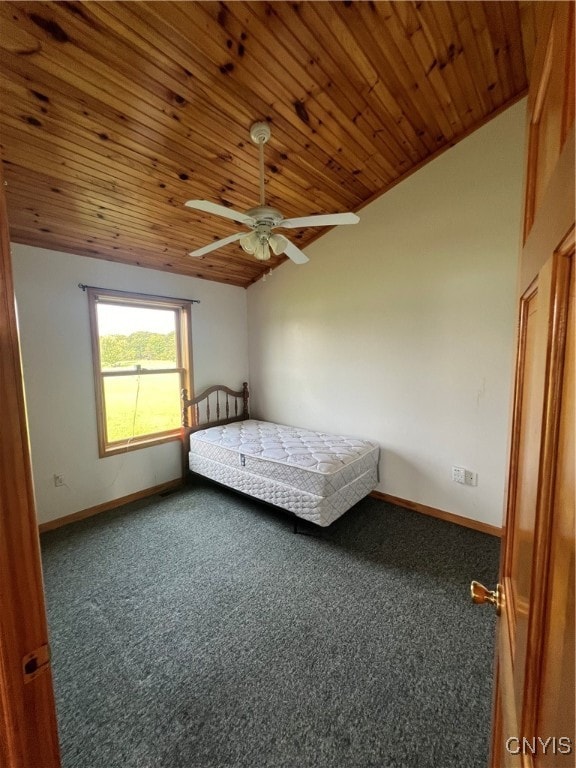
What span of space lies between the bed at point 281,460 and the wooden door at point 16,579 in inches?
77.5

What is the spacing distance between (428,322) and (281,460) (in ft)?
5.84

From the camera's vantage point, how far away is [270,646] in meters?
1.63

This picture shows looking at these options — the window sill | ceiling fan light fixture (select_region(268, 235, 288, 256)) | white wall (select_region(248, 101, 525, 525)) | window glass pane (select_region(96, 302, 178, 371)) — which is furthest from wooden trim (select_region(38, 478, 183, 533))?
ceiling fan light fixture (select_region(268, 235, 288, 256))

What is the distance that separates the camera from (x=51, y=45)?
1429 mm

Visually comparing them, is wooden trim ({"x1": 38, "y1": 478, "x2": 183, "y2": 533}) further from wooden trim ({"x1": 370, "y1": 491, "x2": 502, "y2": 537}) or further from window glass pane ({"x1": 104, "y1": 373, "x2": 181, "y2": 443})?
wooden trim ({"x1": 370, "y1": 491, "x2": 502, "y2": 537})

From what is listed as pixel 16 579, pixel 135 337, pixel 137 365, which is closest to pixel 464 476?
pixel 16 579

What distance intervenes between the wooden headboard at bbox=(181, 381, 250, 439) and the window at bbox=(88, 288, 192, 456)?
128 mm

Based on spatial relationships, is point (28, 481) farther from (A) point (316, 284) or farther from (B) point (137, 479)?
(A) point (316, 284)

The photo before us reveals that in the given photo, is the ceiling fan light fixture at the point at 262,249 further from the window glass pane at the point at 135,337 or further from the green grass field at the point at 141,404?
the green grass field at the point at 141,404

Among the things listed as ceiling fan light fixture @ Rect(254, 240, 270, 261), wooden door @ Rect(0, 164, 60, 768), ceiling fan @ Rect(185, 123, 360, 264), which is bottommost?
wooden door @ Rect(0, 164, 60, 768)

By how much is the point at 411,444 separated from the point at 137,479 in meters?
2.80

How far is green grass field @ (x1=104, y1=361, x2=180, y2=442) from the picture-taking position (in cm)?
319

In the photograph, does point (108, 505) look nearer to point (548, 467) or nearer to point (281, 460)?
point (281, 460)

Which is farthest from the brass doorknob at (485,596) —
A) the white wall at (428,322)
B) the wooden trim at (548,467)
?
the white wall at (428,322)
